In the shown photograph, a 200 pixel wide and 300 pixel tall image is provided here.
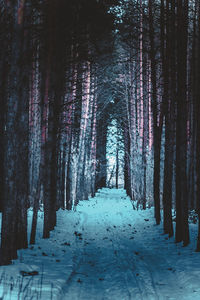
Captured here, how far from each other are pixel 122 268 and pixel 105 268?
15.1 inches

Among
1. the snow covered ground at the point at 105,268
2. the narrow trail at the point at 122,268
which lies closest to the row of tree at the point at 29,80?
the snow covered ground at the point at 105,268

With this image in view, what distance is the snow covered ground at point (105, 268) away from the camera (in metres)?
5.98

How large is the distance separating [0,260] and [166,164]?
6.49 meters

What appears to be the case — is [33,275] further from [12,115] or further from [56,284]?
[12,115]

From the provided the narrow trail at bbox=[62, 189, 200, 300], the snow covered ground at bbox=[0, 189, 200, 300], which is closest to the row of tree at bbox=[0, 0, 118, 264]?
the snow covered ground at bbox=[0, 189, 200, 300]

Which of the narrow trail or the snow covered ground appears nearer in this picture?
the snow covered ground

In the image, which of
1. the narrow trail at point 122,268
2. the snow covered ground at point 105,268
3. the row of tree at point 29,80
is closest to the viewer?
the snow covered ground at point 105,268

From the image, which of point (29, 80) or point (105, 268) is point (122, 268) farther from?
point (29, 80)

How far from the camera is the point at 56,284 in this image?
6297 mm

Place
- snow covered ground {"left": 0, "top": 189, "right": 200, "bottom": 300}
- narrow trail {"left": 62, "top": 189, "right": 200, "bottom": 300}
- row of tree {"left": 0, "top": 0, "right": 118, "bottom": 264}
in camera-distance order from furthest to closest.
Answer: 1. row of tree {"left": 0, "top": 0, "right": 118, "bottom": 264}
2. narrow trail {"left": 62, "top": 189, "right": 200, "bottom": 300}
3. snow covered ground {"left": 0, "top": 189, "right": 200, "bottom": 300}

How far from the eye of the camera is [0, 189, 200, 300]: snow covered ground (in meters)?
5.98

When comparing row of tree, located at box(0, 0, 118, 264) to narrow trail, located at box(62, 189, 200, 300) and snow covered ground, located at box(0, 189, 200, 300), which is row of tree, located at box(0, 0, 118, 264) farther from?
narrow trail, located at box(62, 189, 200, 300)

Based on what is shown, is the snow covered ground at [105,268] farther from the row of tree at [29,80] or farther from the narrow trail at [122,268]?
the row of tree at [29,80]

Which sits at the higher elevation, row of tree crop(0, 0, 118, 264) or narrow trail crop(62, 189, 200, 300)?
row of tree crop(0, 0, 118, 264)
